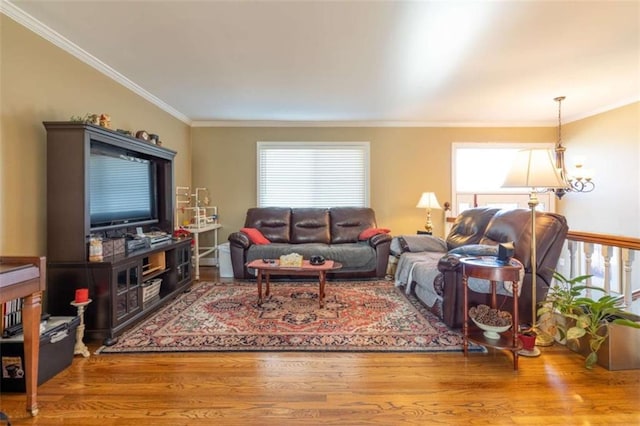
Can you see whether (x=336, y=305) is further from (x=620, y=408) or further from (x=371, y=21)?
(x=371, y=21)

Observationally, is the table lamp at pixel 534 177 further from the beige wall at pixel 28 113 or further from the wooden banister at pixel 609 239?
the beige wall at pixel 28 113

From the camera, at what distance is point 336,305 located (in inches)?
126

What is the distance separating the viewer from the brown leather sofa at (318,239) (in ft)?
13.6

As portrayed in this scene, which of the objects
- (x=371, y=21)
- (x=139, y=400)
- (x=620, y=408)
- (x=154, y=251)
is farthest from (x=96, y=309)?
(x=620, y=408)

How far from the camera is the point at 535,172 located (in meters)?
2.21

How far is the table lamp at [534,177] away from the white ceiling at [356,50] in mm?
1035

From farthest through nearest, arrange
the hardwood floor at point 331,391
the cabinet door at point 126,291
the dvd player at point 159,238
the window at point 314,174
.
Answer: the window at point 314,174 < the dvd player at point 159,238 < the cabinet door at point 126,291 < the hardwood floor at point 331,391

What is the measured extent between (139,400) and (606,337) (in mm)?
2869

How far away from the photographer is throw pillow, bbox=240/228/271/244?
4312 millimetres

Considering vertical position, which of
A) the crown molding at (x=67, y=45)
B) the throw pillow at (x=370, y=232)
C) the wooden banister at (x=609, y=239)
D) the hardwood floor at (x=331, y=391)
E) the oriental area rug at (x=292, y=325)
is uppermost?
the crown molding at (x=67, y=45)

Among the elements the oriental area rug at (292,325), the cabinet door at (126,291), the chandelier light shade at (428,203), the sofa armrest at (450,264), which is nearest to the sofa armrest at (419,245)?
the oriental area rug at (292,325)

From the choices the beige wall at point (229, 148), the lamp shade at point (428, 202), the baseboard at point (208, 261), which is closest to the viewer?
the beige wall at point (229, 148)

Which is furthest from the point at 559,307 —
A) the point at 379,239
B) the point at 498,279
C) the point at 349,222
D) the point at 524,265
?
the point at 349,222

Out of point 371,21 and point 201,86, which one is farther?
point 201,86
